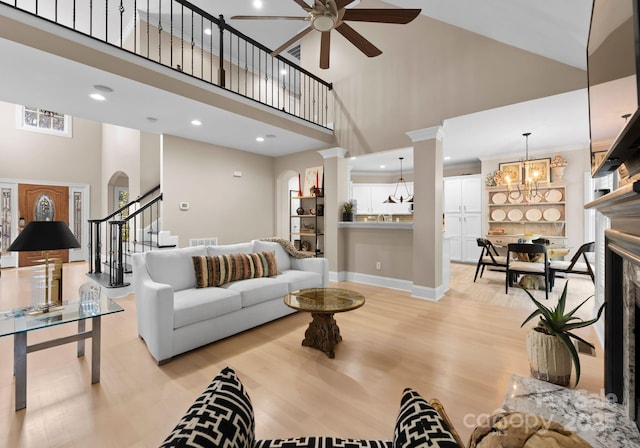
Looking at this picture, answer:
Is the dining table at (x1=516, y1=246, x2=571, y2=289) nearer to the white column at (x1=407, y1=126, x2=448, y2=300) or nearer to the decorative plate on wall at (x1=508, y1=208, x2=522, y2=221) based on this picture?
the white column at (x1=407, y1=126, x2=448, y2=300)

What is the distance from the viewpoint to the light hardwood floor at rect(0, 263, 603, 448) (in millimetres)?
1691

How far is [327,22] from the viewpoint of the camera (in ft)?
7.79

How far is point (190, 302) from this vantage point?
2.60m

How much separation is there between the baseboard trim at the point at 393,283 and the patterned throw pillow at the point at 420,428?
363 cm

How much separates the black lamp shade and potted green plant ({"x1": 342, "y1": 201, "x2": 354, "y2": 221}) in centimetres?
406

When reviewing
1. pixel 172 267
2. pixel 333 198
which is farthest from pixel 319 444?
pixel 333 198

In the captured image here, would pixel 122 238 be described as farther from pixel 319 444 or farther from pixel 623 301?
pixel 623 301

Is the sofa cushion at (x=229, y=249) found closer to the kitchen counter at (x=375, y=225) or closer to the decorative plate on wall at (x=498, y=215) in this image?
the kitchen counter at (x=375, y=225)

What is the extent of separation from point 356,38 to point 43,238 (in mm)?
3002

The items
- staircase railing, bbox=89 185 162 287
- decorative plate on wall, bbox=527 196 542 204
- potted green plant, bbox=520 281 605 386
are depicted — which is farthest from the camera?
decorative plate on wall, bbox=527 196 542 204

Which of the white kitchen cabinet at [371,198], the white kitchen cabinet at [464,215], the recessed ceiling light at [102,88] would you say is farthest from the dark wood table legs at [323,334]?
the white kitchen cabinet at [371,198]

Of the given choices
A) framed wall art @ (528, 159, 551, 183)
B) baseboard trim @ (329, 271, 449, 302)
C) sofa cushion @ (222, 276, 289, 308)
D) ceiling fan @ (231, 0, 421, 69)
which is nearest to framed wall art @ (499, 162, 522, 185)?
framed wall art @ (528, 159, 551, 183)

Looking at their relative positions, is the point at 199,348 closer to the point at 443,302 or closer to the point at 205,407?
the point at 205,407

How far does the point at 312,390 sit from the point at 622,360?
180 cm
